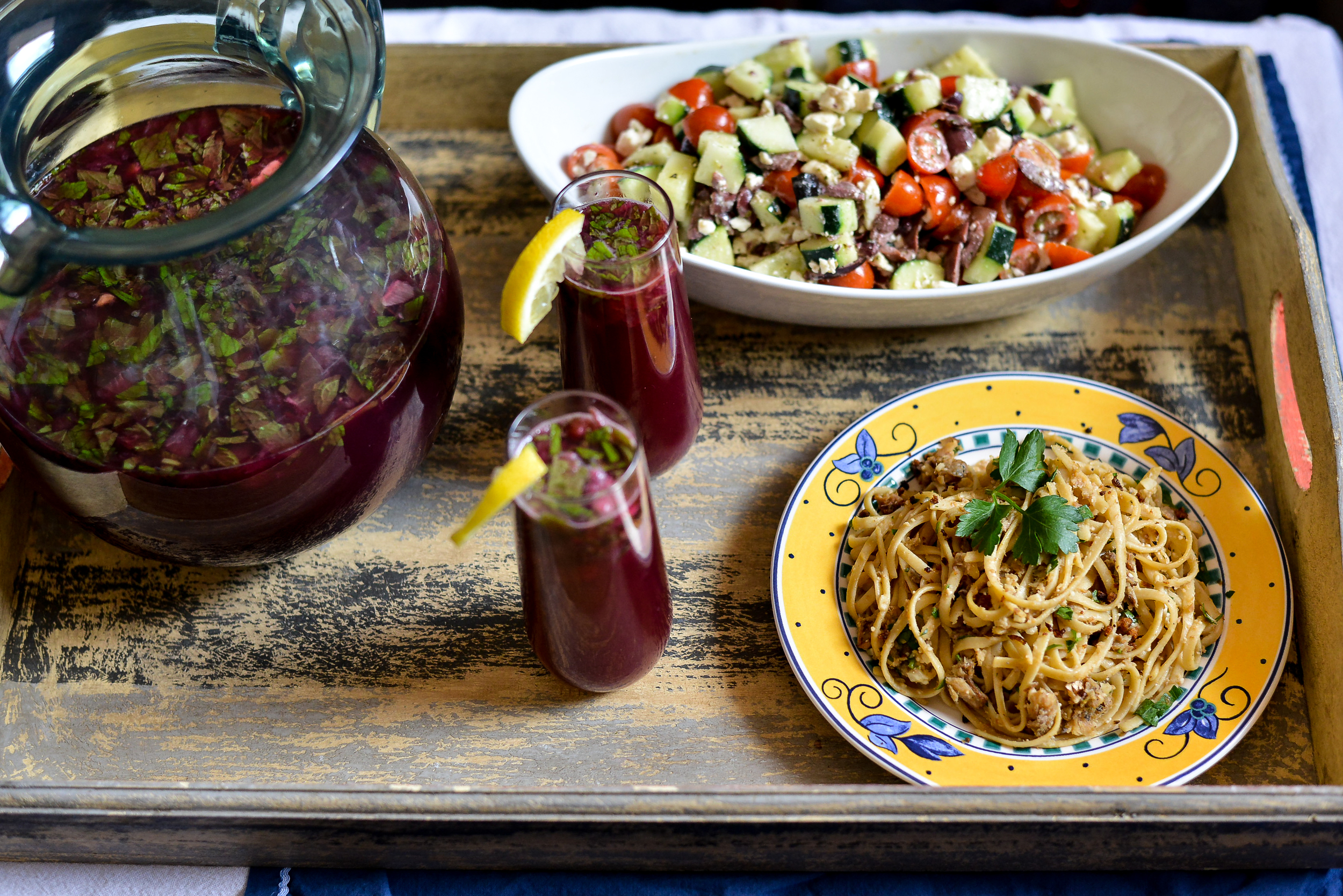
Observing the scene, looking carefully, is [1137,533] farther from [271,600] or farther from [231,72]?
[231,72]

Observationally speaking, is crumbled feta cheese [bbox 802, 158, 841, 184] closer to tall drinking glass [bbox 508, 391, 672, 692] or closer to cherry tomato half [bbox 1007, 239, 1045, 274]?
cherry tomato half [bbox 1007, 239, 1045, 274]

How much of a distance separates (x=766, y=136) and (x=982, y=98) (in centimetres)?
46

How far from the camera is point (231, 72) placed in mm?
1662

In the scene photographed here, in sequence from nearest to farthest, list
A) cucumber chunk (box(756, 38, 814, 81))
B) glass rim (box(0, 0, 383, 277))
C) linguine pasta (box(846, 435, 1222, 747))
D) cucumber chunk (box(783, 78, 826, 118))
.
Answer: glass rim (box(0, 0, 383, 277)) < linguine pasta (box(846, 435, 1222, 747)) < cucumber chunk (box(783, 78, 826, 118)) < cucumber chunk (box(756, 38, 814, 81))

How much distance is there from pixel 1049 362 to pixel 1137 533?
45 centimetres

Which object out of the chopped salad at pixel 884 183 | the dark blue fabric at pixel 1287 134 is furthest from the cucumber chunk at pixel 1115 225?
the dark blue fabric at pixel 1287 134

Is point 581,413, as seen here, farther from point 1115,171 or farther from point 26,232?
point 1115,171

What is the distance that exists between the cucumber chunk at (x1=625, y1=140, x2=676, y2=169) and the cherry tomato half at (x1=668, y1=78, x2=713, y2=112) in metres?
0.11

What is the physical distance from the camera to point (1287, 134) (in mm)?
2650

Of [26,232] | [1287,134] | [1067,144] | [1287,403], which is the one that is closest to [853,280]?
[1067,144]

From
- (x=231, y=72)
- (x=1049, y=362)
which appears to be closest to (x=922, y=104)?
(x=1049, y=362)

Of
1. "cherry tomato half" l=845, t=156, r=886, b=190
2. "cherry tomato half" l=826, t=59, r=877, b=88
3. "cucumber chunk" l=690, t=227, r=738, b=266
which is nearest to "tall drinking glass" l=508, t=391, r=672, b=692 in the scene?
"cucumber chunk" l=690, t=227, r=738, b=266

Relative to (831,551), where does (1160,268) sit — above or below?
above

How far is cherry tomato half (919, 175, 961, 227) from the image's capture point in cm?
201
